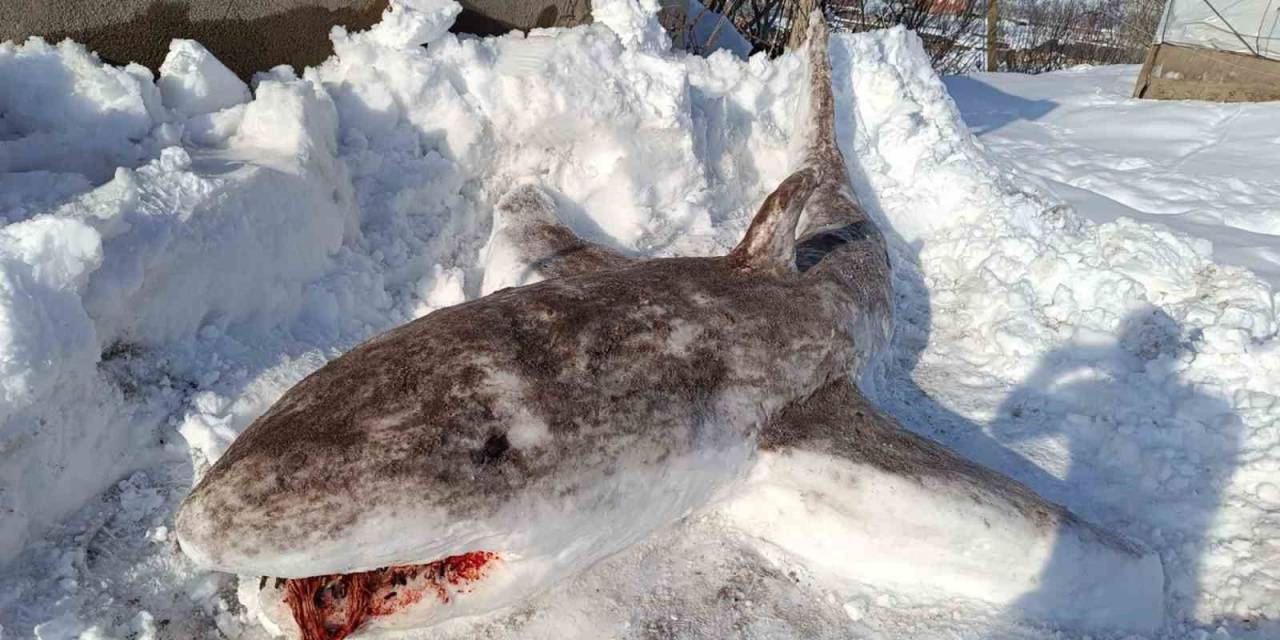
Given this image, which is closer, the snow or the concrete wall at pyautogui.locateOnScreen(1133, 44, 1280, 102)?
the snow

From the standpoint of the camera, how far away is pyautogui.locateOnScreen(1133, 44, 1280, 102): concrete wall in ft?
31.6

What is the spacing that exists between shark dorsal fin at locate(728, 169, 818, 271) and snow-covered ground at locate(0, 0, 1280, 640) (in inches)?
37.0

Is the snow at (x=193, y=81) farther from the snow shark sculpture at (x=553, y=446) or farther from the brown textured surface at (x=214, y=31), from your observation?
the snow shark sculpture at (x=553, y=446)

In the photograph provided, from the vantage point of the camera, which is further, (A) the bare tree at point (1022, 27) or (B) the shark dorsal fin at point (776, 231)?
(A) the bare tree at point (1022, 27)

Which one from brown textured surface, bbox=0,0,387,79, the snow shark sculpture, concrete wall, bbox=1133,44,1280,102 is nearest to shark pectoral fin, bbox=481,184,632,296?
the snow shark sculpture

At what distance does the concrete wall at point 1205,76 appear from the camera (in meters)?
9.63

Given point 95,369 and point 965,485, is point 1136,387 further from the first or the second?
point 95,369

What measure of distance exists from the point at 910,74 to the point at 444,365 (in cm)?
531

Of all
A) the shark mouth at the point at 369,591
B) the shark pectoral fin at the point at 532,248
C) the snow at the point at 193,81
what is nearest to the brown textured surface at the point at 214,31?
the snow at the point at 193,81

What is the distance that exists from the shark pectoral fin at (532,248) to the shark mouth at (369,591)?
1710mm

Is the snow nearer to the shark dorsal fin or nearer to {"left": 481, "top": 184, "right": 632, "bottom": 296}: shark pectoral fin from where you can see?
{"left": 481, "top": 184, "right": 632, "bottom": 296}: shark pectoral fin

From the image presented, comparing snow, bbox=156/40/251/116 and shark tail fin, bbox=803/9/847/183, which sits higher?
snow, bbox=156/40/251/116

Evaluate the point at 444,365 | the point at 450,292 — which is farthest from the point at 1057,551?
the point at 450,292

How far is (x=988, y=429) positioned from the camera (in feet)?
13.6
